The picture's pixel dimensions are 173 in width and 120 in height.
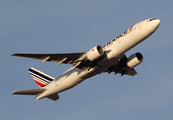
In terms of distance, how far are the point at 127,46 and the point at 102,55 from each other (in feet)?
11.2

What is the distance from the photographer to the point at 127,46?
37375 millimetres

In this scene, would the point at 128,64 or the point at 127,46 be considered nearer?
the point at 127,46

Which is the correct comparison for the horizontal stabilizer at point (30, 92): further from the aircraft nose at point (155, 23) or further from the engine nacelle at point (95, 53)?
the aircraft nose at point (155, 23)

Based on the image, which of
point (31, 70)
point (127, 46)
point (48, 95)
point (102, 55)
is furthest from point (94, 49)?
point (31, 70)

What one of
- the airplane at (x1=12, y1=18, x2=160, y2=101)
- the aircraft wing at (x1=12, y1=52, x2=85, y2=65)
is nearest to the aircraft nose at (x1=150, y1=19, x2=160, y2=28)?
the airplane at (x1=12, y1=18, x2=160, y2=101)

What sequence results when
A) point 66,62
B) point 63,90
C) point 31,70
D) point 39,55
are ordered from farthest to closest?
point 31,70 < point 63,90 < point 66,62 < point 39,55

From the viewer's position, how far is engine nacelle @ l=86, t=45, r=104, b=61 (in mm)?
36812

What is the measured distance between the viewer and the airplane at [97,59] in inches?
1457

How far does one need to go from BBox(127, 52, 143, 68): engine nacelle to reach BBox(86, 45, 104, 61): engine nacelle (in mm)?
8242

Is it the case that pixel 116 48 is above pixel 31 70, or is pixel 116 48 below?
below

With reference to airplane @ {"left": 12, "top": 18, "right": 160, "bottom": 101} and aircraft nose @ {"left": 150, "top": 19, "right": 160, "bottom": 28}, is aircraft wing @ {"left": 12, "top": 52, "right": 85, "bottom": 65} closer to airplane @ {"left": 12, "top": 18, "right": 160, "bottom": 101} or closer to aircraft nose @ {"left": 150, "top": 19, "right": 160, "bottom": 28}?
airplane @ {"left": 12, "top": 18, "right": 160, "bottom": 101}

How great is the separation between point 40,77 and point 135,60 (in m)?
15.9

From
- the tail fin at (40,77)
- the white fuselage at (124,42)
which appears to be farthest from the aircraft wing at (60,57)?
the tail fin at (40,77)

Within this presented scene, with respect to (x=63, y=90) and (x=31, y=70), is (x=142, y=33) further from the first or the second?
(x=31, y=70)
